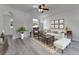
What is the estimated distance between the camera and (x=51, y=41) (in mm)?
2732

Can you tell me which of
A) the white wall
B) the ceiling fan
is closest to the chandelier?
the ceiling fan

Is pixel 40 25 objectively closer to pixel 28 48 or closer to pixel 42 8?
pixel 42 8

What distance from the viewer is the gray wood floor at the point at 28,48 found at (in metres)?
2.71

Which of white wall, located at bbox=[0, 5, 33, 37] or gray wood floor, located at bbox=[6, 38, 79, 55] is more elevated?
white wall, located at bbox=[0, 5, 33, 37]

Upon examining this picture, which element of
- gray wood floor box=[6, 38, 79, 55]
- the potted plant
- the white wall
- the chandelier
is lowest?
A: gray wood floor box=[6, 38, 79, 55]

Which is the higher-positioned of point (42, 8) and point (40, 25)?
point (42, 8)

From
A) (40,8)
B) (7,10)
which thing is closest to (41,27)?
(40,8)

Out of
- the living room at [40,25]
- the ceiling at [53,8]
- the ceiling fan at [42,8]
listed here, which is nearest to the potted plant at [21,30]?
the living room at [40,25]

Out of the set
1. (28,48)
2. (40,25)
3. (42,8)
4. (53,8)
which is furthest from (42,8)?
(28,48)

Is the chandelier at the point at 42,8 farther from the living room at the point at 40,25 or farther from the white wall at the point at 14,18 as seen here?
the white wall at the point at 14,18

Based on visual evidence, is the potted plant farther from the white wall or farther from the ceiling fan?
the ceiling fan

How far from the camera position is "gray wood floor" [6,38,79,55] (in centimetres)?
271

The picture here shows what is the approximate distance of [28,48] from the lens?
108 inches

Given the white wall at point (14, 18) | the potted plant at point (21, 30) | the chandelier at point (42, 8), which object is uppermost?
the chandelier at point (42, 8)
